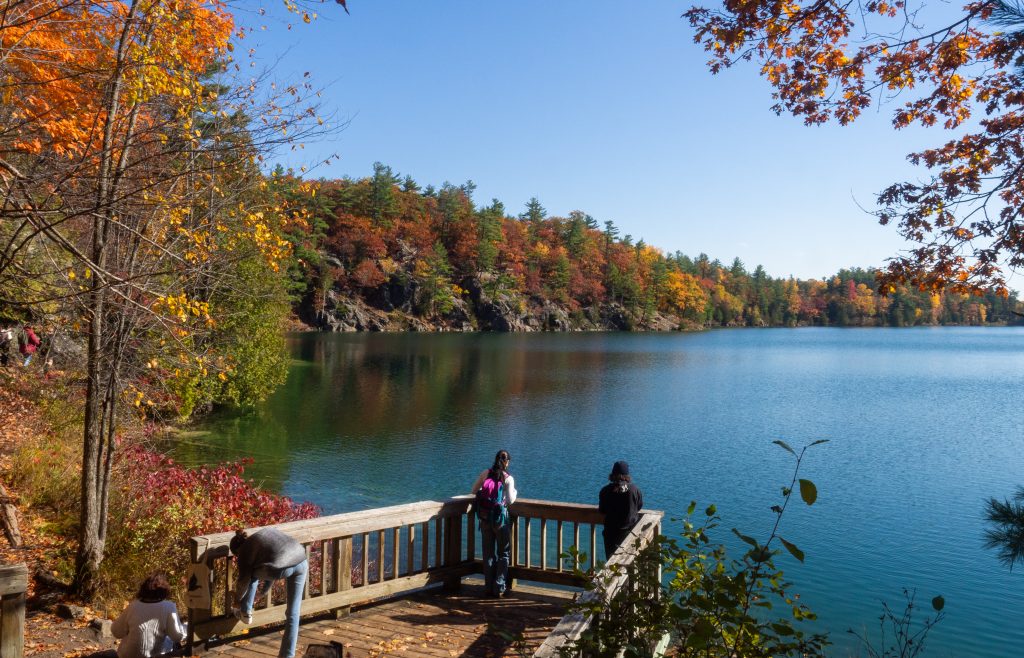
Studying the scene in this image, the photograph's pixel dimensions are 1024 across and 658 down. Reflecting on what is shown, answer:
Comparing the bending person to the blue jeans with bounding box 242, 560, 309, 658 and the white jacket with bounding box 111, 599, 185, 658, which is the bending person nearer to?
the white jacket with bounding box 111, 599, 185, 658

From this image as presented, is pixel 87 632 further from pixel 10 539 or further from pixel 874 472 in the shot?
pixel 874 472

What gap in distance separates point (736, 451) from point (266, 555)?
20032 mm

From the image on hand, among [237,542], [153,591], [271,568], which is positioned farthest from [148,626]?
[271,568]

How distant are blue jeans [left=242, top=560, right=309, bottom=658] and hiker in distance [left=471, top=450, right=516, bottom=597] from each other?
198 centimetres

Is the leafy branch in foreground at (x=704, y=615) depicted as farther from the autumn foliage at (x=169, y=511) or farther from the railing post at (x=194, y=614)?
the autumn foliage at (x=169, y=511)

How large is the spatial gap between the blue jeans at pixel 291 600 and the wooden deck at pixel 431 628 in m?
0.17

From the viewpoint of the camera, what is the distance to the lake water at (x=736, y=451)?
12906 millimetres

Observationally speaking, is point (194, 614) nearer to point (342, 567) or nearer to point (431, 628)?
point (342, 567)

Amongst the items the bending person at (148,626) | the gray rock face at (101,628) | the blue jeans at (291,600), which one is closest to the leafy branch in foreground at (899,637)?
the blue jeans at (291,600)

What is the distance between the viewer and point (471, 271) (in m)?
107

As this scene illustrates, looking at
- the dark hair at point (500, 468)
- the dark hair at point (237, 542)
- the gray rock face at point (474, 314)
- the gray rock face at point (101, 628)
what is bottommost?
the gray rock face at point (101, 628)

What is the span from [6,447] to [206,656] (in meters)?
7.78

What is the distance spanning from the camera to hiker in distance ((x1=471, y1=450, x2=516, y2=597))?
7.06 metres

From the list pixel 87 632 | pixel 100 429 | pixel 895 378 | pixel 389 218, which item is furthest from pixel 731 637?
pixel 389 218
